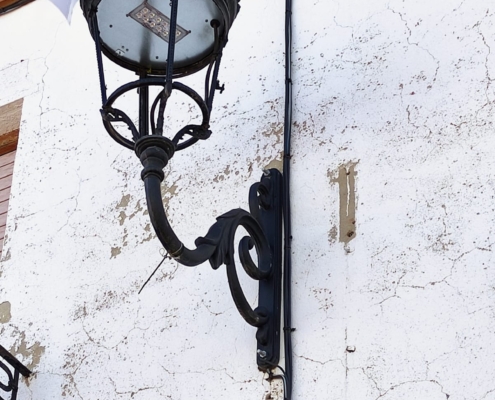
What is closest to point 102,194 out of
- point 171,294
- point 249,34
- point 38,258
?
point 38,258

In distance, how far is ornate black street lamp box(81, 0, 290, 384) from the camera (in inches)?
90.4

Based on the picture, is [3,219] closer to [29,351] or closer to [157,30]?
[29,351]

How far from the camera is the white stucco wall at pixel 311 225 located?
2393 millimetres

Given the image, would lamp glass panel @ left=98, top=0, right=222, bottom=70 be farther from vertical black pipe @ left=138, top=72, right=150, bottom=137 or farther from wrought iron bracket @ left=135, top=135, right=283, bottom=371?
wrought iron bracket @ left=135, top=135, right=283, bottom=371

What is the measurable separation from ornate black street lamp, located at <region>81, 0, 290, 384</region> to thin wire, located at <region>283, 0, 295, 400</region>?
3cm

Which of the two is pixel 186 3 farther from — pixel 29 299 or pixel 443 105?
pixel 29 299

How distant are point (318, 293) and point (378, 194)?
0.35 meters

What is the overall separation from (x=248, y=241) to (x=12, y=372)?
1037 mm

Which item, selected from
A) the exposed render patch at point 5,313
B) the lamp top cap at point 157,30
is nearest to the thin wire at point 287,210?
the lamp top cap at point 157,30

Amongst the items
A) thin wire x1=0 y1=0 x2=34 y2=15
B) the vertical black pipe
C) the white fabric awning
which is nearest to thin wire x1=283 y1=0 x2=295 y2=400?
the vertical black pipe

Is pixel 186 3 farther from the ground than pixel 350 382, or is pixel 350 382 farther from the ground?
pixel 186 3

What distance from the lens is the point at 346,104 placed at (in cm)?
287

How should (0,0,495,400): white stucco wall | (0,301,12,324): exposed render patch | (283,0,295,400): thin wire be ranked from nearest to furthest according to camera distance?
(0,0,495,400): white stucco wall, (283,0,295,400): thin wire, (0,301,12,324): exposed render patch

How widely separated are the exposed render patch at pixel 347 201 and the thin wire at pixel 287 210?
17 centimetres
